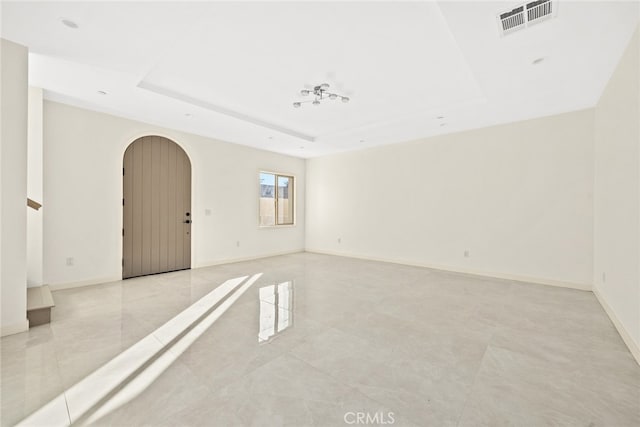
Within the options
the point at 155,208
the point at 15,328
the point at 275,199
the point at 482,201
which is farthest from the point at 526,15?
the point at 275,199

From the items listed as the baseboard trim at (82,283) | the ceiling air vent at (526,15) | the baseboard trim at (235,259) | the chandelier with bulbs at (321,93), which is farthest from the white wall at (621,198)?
the baseboard trim at (82,283)

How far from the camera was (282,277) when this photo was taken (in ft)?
15.3

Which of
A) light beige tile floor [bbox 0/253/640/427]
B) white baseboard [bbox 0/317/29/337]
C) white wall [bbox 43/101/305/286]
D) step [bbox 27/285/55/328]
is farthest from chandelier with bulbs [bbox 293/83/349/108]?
white baseboard [bbox 0/317/29/337]

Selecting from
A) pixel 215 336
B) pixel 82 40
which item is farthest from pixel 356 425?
pixel 82 40

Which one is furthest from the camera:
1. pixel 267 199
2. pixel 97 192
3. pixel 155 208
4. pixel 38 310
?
pixel 267 199

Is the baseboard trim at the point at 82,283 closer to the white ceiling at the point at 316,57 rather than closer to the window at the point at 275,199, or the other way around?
the white ceiling at the point at 316,57

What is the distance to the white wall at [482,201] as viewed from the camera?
407 centimetres

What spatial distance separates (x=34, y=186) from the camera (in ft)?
11.4

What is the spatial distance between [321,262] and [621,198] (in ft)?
15.4

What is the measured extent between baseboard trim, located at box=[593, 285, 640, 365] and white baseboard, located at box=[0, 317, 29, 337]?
5.29 m

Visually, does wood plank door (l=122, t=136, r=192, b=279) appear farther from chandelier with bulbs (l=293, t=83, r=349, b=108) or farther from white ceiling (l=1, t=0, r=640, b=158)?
chandelier with bulbs (l=293, t=83, r=349, b=108)

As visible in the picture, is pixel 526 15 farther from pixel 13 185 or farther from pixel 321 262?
pixel 321 262

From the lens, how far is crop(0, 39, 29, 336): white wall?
2.40m

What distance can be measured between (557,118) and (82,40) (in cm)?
616
